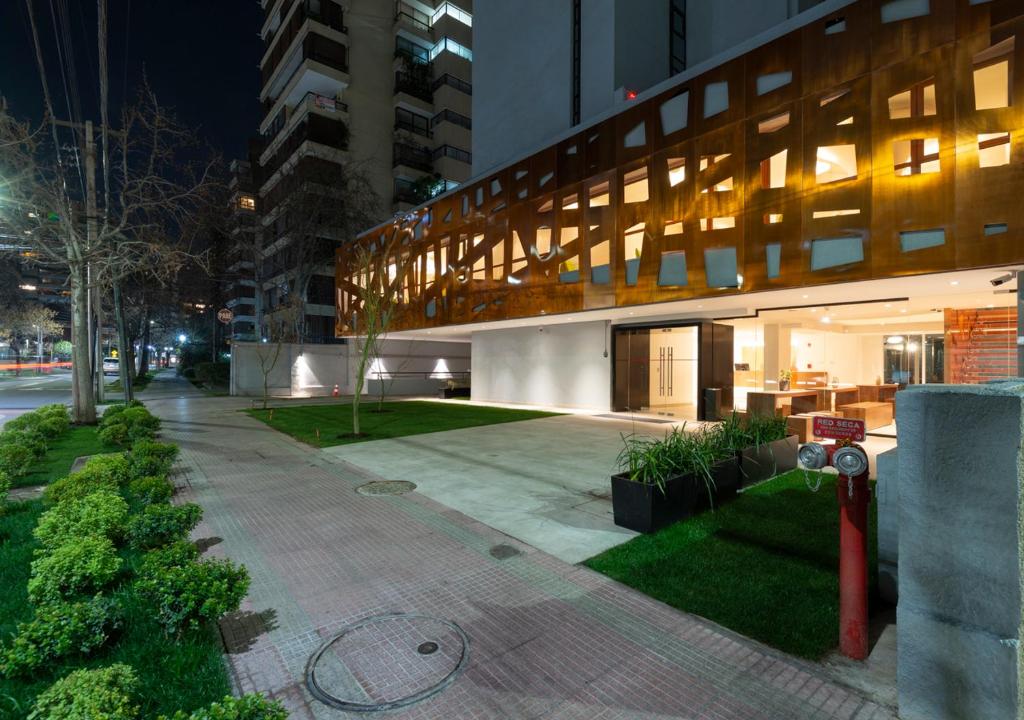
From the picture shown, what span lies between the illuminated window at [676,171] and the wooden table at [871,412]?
774 cm

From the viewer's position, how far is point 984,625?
93.3 inches

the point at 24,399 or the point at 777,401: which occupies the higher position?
the point at 777,401

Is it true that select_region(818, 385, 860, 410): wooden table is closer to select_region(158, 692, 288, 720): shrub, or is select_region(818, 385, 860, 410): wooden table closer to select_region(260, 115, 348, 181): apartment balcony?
select_region(158, 692, 288, 720): shrub

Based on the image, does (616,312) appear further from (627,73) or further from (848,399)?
(627,73)

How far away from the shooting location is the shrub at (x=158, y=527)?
16.1 feet

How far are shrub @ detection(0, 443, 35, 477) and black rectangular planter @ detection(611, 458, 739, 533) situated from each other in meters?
9.67

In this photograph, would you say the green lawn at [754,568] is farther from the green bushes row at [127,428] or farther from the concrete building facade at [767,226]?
the green bushes row at [127,428]

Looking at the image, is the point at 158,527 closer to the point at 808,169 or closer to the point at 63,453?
the point at 63,453

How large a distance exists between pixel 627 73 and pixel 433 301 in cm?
1286

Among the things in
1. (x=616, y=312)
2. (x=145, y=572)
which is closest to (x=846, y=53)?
(x=616, y=312)

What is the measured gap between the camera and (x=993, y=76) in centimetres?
890

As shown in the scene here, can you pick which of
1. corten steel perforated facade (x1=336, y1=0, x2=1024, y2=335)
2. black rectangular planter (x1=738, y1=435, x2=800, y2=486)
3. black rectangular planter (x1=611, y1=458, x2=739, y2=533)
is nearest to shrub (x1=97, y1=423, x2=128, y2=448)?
black rectangular planter (x1=611, y1=458, x2=739, y2=533)

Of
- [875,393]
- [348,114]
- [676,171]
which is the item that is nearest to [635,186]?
[676,171]

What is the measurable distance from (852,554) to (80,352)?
18359mm
